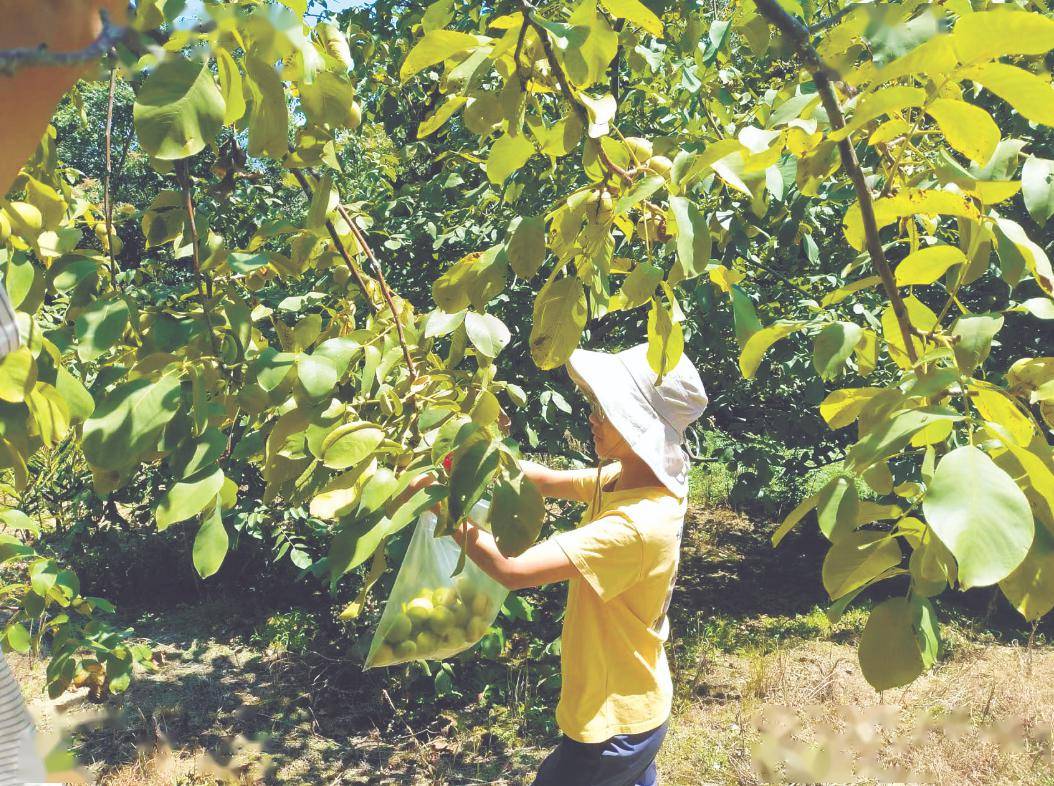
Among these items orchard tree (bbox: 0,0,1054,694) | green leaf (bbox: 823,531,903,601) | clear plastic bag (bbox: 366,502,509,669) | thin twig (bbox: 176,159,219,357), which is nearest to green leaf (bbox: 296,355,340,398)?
orchard tree (bbox: 0,0,1054,694)

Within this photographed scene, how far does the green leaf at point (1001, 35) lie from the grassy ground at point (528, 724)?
3408 mm

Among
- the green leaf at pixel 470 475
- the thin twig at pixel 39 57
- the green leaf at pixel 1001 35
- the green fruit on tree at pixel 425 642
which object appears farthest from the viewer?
the green fruit on tree at pixel 425 642

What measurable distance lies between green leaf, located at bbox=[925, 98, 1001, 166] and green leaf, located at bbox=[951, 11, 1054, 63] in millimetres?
49

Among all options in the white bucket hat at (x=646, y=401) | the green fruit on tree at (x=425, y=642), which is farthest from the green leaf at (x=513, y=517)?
the white bucket hat at (x=646, y=401)

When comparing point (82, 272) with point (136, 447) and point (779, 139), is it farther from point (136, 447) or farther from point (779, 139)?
point (779, 139)

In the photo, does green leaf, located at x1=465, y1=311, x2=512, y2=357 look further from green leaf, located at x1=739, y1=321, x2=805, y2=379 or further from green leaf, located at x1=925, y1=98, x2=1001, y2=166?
green leaf, located at x1=925, y1=98, x2=1001, y2=166

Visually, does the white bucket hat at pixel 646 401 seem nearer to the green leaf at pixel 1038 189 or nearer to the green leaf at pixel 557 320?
the green leaf at pixel 557 320

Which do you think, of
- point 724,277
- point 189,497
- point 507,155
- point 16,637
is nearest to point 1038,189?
point 724,277

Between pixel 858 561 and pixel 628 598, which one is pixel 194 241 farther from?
pixel 628 598

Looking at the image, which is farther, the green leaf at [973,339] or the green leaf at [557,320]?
the green leaf at [557,320]

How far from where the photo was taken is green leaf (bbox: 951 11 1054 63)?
2.00ft

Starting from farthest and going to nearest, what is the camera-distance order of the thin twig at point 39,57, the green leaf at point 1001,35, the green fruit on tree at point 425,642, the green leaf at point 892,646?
the green fruit on tree at point 425,642 → the green leaf at point 892,646 → the green leaf at point 1001,35 → the thin twig at point 39,57

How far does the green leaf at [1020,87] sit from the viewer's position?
2.08ft

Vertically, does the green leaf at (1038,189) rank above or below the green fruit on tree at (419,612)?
above
